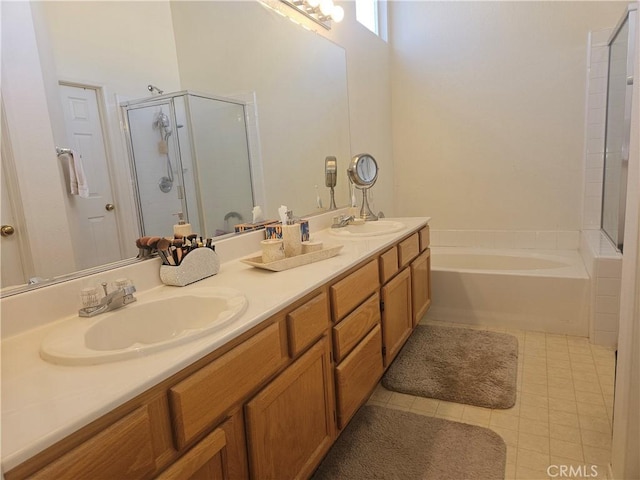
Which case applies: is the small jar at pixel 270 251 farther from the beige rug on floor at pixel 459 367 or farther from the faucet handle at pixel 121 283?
the beige rug on floor at pixel 459 367

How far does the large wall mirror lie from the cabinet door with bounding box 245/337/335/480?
2.13 ft

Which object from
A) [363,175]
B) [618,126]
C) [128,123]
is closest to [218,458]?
[128,123]

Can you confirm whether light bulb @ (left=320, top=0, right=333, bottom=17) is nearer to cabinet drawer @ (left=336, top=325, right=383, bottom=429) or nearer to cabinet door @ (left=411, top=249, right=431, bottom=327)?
cabinet door @ (left=411, top=249, right=431, bottom=327)

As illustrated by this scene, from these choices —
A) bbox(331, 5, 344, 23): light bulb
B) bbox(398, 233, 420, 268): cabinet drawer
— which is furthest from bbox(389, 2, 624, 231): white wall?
bbox(398, 233, 420, 268): cabinet drawer

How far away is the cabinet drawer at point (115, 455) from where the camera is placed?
631mm

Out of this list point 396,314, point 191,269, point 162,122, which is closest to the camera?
point 191,269

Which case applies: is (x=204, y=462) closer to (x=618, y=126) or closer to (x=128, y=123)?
(x=128, y=123)

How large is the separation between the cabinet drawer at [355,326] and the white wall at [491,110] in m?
2.11

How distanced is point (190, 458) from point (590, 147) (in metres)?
3.40

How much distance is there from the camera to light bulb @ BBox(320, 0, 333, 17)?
8.07 ft

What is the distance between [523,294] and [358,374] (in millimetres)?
1643

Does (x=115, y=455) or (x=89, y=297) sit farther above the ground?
(x=89, y=297)

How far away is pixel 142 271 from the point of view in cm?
134

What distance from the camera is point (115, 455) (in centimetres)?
70
